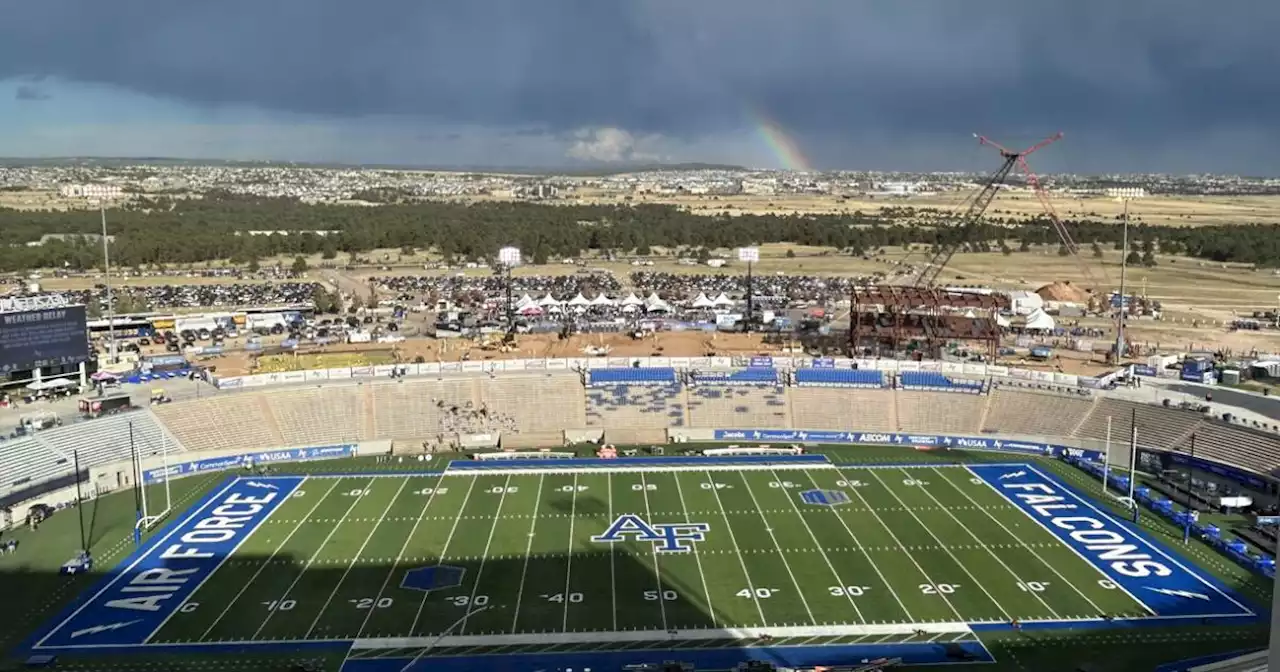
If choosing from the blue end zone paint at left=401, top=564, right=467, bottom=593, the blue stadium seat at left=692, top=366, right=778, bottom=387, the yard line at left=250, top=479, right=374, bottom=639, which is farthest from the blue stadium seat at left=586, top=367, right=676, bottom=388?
the blue end zone paint at left=401, top=564, right=467, bottom=593

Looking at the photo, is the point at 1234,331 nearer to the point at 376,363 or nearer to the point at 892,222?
the point at 376,363

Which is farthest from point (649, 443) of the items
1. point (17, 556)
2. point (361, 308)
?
point (361, 308)

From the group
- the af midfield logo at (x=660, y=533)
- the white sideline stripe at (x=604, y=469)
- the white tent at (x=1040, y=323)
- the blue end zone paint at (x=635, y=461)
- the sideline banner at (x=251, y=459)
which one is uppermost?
the white tent at (x=1040, y=323)

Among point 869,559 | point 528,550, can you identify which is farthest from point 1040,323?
point 528,550

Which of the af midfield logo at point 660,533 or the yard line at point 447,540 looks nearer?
the yard line at point 447,540

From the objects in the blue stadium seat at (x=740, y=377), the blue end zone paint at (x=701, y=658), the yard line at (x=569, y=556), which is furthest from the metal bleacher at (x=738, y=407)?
the blue end zone paint at (x=701, y=658)

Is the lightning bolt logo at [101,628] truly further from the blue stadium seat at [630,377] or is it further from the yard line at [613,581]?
the blue stadium seat at [630,377]

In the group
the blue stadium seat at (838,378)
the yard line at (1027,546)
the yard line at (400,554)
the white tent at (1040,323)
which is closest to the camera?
the yard line at (400,554)
